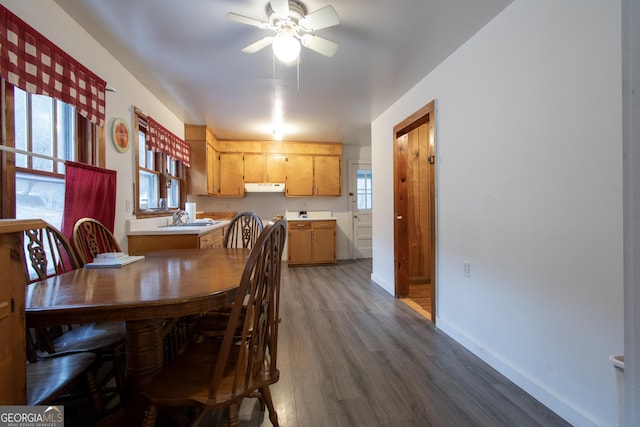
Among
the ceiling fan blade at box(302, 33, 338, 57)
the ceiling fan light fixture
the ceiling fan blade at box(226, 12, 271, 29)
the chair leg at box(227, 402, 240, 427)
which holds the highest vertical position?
the ceiling fan blade at box(226, 12, 271, 29)

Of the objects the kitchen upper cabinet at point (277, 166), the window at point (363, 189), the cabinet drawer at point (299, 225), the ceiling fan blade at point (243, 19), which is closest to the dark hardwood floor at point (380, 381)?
the ceiling fan blade at point (243, 19)

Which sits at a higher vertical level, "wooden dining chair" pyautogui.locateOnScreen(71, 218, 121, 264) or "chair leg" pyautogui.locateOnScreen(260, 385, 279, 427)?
"wooden dining chair" pyautogui.locateOnScreen(71, 218, 121, 264)

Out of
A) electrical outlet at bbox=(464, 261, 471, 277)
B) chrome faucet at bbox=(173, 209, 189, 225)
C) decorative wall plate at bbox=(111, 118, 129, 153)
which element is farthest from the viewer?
chrome faucet at bbox=(173, 209, 189, 225)

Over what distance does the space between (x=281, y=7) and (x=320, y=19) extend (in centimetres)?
23

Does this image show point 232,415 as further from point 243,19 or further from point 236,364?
point 243,19

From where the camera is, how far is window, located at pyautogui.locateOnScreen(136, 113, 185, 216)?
2.72 metres

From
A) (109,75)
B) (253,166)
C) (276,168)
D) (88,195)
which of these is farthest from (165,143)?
(276,168)

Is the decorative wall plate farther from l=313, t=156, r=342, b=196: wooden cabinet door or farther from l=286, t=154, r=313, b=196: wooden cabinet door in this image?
l=313, t=156, r=342, b=196: wooden cabinet door

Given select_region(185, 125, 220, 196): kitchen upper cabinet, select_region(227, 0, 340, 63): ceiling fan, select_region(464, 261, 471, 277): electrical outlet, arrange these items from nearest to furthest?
select_region(227, 0, 340, 63): ceiling fan
select_region(464, 261, 471, 277): electrical outlet
select_region(185, 125, 220, 196): kitchen upper cabinet

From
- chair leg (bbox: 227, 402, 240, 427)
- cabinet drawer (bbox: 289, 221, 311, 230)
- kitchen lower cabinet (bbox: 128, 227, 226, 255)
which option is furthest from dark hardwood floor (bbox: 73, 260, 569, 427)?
cabinet drawer (bbox: 289, 221, 311, 230)

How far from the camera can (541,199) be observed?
1.44 meters

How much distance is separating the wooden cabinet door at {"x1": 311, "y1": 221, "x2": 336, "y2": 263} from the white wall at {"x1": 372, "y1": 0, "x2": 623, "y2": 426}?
9.13 ft

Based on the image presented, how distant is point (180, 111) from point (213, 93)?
33.7 inches

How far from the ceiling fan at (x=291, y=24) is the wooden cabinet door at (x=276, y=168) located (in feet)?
10.0
